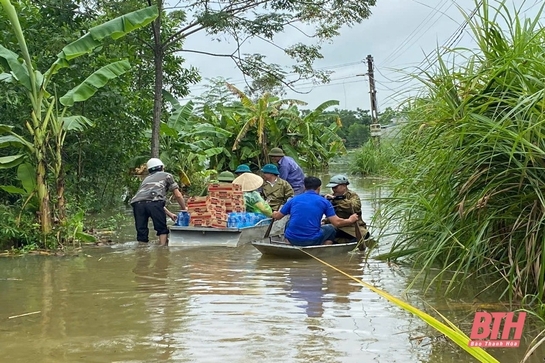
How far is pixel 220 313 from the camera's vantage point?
20.1ft

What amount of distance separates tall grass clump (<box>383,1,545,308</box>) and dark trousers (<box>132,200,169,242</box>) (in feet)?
17.6

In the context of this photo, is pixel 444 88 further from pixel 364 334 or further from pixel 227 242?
pixel 227 242

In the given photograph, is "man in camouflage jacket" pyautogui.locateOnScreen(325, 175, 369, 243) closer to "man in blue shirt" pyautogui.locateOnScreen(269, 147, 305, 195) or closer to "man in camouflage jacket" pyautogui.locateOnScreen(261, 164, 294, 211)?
"man in camouflage jacket" pyautogui.locateOnScreen(261, 164, 294, 211)

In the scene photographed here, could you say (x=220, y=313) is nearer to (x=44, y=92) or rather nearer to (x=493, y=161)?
(x=493, y=161)

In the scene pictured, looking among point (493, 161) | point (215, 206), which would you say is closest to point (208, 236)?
point (215, 206)

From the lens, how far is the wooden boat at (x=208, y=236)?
1041 cm

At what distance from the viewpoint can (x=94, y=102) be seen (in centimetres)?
1378

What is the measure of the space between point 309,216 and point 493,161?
3.66 m

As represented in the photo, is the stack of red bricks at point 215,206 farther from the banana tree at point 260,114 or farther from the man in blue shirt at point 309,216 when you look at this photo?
the banana tree at point 260,114

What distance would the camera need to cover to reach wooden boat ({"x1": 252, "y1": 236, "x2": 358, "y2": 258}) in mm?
8961

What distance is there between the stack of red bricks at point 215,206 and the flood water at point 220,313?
1.36 meters

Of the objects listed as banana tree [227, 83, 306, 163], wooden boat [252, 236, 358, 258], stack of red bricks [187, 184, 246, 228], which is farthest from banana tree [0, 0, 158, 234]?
banana tree [227, 83, 306, 163]

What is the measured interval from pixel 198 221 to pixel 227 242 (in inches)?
25.3

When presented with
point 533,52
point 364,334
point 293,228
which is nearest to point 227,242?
point 293,228
